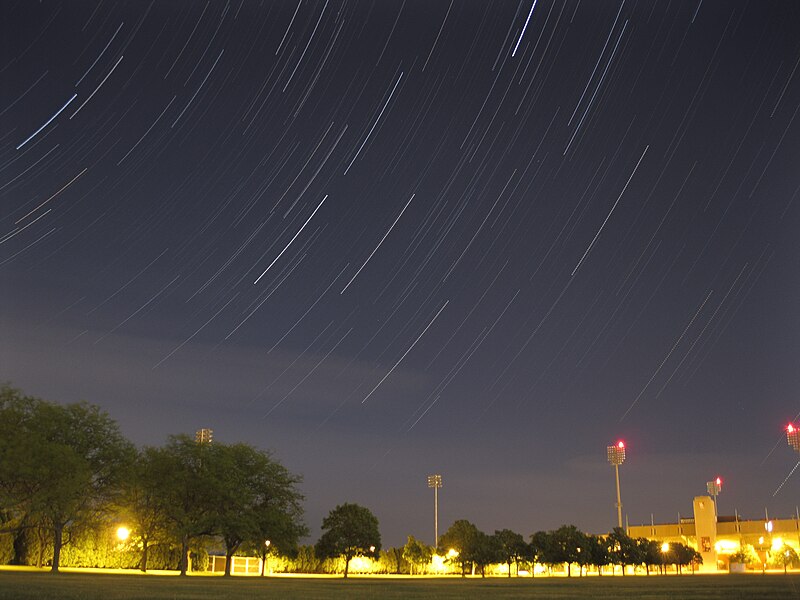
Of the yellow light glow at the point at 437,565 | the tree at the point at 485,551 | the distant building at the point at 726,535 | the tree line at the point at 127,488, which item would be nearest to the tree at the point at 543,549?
the tree at the point at 485,551

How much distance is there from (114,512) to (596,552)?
46671mm

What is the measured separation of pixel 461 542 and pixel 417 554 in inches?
390

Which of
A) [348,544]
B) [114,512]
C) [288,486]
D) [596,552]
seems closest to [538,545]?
[596,552]

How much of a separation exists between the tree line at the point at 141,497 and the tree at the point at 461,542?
34.6ft

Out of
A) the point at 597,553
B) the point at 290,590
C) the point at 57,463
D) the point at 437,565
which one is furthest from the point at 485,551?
the point at 290,590

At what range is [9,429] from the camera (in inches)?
1970

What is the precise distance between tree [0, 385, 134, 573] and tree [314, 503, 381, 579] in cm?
1875

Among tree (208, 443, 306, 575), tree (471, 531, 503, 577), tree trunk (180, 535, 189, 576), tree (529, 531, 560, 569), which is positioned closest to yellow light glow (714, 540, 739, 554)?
tree (529, 531, 560, 569)

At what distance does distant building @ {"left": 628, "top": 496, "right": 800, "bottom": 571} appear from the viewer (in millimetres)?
114562

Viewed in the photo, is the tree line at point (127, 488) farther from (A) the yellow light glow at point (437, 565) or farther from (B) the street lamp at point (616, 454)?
(B) the street lamp at point (616, 454)

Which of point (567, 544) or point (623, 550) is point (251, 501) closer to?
point (567, 544)

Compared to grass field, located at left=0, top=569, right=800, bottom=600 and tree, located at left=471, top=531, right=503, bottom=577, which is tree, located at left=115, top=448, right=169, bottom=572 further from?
tree, located at left=471, top=531, right=503, bottom=577

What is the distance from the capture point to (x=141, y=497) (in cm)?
5731

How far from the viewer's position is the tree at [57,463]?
47.6m
